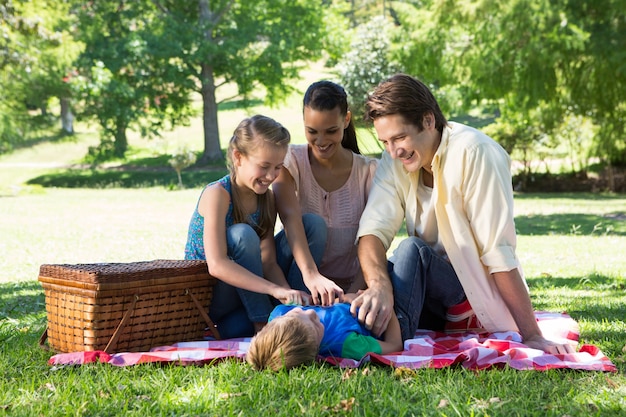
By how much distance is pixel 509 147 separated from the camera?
21172 millimetres

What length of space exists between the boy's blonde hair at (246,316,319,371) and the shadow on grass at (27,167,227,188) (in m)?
19.6

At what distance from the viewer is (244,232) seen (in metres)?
4.05

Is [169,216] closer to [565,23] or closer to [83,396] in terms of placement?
[565,23]

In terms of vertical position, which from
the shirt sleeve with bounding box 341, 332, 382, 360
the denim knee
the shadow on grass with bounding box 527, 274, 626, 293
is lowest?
the shadow on grass with bounding box 527, 274, 626, 293

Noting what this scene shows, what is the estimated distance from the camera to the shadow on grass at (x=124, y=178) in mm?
24547

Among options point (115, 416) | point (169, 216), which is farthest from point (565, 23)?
point (115, 416)

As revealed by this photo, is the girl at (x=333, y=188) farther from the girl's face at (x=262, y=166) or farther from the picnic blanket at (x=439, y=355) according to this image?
the picnic blanket at (x=439, y=355)

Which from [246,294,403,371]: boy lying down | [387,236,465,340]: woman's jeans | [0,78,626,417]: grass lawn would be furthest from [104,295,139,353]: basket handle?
[387,236,465,340]: woman's jeans

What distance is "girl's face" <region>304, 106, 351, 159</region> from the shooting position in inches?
167

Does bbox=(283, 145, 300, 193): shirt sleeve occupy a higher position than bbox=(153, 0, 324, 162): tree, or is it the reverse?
bbox=(153, 0, 324, 162): tree

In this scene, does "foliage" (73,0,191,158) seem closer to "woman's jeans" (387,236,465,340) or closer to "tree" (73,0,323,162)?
"tree" (73,0,323,162)

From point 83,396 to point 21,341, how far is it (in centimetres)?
142

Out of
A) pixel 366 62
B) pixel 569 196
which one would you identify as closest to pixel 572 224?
pixel 569 196

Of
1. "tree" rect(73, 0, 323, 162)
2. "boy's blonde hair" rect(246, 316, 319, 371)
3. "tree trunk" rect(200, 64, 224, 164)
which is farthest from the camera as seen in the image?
"tree trunk" rect(200, 64, 224, 164)
